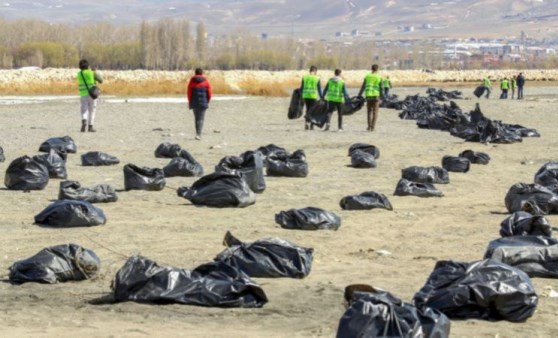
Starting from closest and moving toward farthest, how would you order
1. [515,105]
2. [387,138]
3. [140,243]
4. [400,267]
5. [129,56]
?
1. [400,267]
2. [140,243]
3. [387,138]
4. [515,105]
5. [129,56]

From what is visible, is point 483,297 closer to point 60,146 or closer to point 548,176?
point 548,176

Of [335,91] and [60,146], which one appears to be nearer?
[60,146]

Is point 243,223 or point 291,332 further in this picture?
point 243,223

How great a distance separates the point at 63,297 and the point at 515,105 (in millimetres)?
39540

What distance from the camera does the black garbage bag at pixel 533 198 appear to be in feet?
47.2

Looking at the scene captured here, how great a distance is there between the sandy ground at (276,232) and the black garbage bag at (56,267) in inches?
4.3

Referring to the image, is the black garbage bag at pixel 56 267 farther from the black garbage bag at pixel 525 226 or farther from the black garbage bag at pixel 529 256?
the black garbage bag at pixel 525 226

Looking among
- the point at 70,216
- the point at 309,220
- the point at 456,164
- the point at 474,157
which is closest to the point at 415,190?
the point at 456,164

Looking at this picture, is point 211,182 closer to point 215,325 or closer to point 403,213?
point 403,213

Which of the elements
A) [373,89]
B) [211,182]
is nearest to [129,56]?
[373,89]

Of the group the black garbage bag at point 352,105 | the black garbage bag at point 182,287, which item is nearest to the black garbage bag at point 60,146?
the black garbage bag at point 352,105

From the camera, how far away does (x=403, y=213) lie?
14484mm

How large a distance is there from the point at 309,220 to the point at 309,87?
15.3 meters

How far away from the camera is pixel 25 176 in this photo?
52.2 feet
